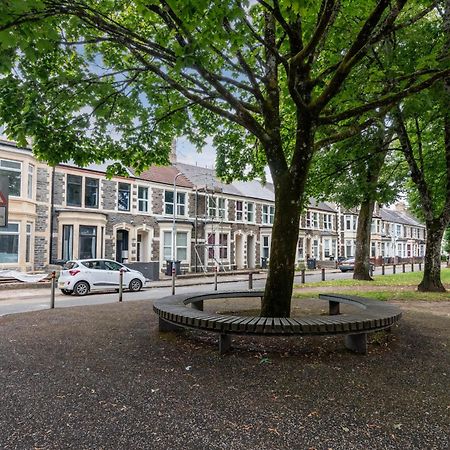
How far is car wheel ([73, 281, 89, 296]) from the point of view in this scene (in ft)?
53.1

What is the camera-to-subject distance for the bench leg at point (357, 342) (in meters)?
5.22

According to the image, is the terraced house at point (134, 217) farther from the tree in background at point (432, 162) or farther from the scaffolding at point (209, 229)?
the tree in background at point (432, 162)

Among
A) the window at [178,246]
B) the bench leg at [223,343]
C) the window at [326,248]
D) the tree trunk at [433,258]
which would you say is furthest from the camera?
the window at [326,248]

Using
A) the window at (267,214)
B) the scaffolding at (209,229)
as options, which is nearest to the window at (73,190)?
the scaffolding at (209,229)

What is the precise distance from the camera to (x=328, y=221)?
47.8 m

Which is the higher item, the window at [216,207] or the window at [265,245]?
the window at [216,207]

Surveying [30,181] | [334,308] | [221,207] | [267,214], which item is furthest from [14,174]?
[267,214]

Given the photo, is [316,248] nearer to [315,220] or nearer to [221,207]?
[315,220]

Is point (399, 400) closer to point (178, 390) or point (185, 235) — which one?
point (178, 390)

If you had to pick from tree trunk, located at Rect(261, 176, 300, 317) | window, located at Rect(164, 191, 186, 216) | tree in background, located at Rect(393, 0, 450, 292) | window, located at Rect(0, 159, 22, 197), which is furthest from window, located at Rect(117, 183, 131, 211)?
tree trunk, located at Rect(261, 176, 300, 317)

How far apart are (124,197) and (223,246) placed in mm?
9604

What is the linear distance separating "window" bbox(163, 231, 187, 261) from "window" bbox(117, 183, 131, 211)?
3.72m

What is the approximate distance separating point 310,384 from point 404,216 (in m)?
72.6

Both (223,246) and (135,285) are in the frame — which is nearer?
(135,285)
